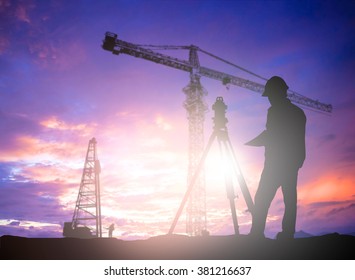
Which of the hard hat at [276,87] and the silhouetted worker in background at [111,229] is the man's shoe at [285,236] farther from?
the silhouetted worker in background at [111,229]

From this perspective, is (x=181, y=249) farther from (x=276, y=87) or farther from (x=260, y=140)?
(x=276, y=87)

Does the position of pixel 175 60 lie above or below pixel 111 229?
above

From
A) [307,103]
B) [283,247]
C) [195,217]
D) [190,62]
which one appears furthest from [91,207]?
[307,103]

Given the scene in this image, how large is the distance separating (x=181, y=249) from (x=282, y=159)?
2331 millimetres

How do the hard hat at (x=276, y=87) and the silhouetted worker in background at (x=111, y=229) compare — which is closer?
the hard hat at (x=276, y=87)

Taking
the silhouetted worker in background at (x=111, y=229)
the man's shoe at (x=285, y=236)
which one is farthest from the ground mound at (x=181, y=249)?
the silhouetted worker in background at (x=111, y=229)

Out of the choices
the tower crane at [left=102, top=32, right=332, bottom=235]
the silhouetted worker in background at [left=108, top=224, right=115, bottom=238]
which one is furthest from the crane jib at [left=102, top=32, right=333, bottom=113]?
the silhouetted worker in background at [left=108, top=224, right=115, bottom=238]

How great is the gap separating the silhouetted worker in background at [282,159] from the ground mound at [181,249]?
34 cm

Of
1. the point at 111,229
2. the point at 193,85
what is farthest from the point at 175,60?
the point at 111,229

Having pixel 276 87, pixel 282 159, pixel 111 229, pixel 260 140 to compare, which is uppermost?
pixel 276 87

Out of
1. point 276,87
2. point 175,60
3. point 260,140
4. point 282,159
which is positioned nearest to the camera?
point 282,159

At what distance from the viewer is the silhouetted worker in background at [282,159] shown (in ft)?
→ 17.2

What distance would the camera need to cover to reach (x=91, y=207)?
107 feet

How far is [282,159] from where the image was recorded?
5.23 meters
